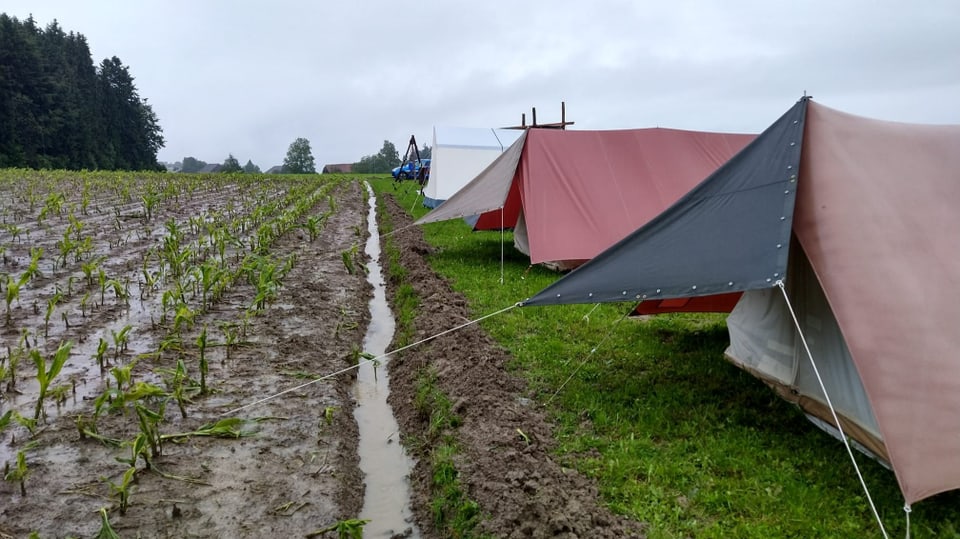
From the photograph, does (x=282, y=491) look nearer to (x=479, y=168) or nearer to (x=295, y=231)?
(x=295, y=231)

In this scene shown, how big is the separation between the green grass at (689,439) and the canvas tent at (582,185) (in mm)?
2062

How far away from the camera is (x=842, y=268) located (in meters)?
3.21

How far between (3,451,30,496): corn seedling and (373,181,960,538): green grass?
2.81m

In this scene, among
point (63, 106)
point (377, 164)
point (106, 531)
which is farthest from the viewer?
point (377, 164)

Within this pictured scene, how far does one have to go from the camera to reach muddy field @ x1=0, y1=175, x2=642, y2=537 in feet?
9.56

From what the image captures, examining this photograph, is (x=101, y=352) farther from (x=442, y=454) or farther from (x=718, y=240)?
(x=718, y=240)

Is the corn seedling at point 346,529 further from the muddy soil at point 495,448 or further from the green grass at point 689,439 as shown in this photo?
the green grass at point 689,439

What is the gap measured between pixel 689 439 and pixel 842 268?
4.34 ft

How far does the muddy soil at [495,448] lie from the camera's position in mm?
2807

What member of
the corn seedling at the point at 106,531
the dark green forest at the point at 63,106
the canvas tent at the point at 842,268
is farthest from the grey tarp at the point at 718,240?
the dark green forest at the point at 63,106

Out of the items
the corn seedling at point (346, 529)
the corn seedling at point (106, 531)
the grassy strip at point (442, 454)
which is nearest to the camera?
the corn seedling at point (106, 531)

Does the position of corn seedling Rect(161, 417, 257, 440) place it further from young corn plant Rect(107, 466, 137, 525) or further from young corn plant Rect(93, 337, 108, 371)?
young corn plant Rect(93, 337, 108, 371)

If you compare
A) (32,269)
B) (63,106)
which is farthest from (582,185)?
(63,106)

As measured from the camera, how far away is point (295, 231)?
12188 millimetres
